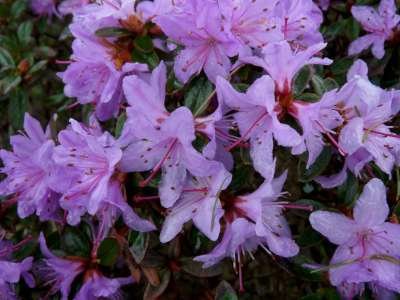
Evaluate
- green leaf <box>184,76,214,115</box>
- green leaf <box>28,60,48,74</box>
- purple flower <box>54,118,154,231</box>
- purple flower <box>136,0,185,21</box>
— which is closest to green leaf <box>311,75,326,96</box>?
green leaf <box>184,76,214,115</box>

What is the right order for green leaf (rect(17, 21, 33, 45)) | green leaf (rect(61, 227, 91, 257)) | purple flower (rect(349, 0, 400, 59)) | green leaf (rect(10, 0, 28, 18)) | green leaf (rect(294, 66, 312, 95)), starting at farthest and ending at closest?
green leaf (rect(10, 0, 28, 18)) → green leaf (rect(17, 21, 33, 45)) → purple flower (rect(349, 0, 400, 59)) → green leaf (rect(61, 227, 91, 257)) → green leaf (rect(294, 66, 312, 95))

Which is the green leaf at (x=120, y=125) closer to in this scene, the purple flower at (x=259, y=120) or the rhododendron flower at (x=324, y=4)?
the purple flower at (x=259, y=120)

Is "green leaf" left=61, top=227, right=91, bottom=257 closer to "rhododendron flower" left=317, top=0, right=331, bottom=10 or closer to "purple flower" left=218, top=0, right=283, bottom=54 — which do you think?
"purple flower" left=218, top=0, right=283, bottom=54

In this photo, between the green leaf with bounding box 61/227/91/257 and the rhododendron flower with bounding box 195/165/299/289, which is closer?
the rhododendron flower with bounding box 195/165/299/289

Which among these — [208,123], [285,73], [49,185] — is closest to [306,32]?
[285,73]

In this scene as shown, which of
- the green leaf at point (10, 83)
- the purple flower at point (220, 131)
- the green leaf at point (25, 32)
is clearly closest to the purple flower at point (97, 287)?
the purple flower at point (220, 131)

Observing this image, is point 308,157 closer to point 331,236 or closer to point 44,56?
point 331,236
